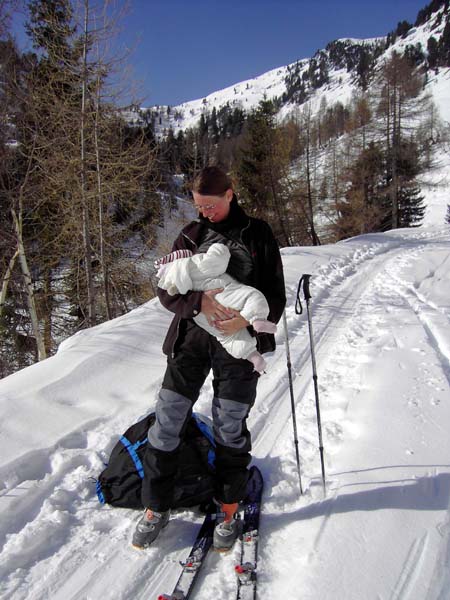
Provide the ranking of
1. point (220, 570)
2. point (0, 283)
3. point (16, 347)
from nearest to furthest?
point (220, 570)
point (0, 283)
point (16, 347)

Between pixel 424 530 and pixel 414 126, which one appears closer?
pixel 424 530

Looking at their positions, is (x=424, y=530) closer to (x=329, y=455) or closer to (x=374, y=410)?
(x=329, y=455)

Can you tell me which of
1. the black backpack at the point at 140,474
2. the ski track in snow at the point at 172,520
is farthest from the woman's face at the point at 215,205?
the ski track in snow at the point at 172,520

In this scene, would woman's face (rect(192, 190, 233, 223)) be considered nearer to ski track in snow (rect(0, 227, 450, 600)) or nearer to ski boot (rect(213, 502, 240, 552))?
ski boot (rect(213, 502, 240, 552))

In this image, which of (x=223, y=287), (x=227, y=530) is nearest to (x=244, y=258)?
(x=223, y=287)

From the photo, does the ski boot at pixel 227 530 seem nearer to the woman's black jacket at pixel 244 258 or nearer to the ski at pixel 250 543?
the ski at pixel 250 543

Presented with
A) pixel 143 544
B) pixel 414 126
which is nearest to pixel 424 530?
pixel 143 544

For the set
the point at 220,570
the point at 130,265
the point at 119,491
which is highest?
the point at 130,265

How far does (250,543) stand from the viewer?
2.18 m

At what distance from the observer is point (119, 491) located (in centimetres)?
251

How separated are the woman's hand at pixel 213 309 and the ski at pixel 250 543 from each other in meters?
1.27

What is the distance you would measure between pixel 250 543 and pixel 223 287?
1463 millimetres

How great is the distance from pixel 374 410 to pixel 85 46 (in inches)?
393

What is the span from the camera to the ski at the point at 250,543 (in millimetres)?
1908
